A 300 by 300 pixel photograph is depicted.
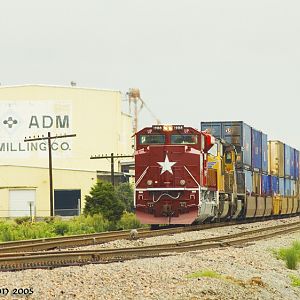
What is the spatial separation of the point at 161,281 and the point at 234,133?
22.3 metres

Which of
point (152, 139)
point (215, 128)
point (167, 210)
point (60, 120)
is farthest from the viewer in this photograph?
point (60, 120)

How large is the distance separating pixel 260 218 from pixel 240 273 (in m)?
26.3

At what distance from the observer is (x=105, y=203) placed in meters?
37.5

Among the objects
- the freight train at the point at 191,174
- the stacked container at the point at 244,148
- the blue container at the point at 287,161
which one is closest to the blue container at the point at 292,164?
the blue container at the point at 287,161

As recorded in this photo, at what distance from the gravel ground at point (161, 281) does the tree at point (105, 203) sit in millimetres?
20662

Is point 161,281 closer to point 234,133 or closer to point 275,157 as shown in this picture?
point 234,133

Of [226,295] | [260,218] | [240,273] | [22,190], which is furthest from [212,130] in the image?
[22,190]

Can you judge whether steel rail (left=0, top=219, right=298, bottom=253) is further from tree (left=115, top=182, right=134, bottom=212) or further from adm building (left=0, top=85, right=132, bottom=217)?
adm building (left=0, top=85, right=132, bottom=217)

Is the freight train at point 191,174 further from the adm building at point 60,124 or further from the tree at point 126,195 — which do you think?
the adm building at point 60,124

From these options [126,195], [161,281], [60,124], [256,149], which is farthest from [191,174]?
[60,124]

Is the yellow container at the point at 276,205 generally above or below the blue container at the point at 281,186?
below

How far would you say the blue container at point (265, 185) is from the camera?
1448 inches

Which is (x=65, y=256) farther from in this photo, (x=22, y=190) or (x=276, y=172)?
(x=22, y=190)

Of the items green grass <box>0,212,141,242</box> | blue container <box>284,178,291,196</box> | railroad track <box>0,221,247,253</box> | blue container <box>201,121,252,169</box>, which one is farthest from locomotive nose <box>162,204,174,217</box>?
blue container <box>284,178,291,196</box>
